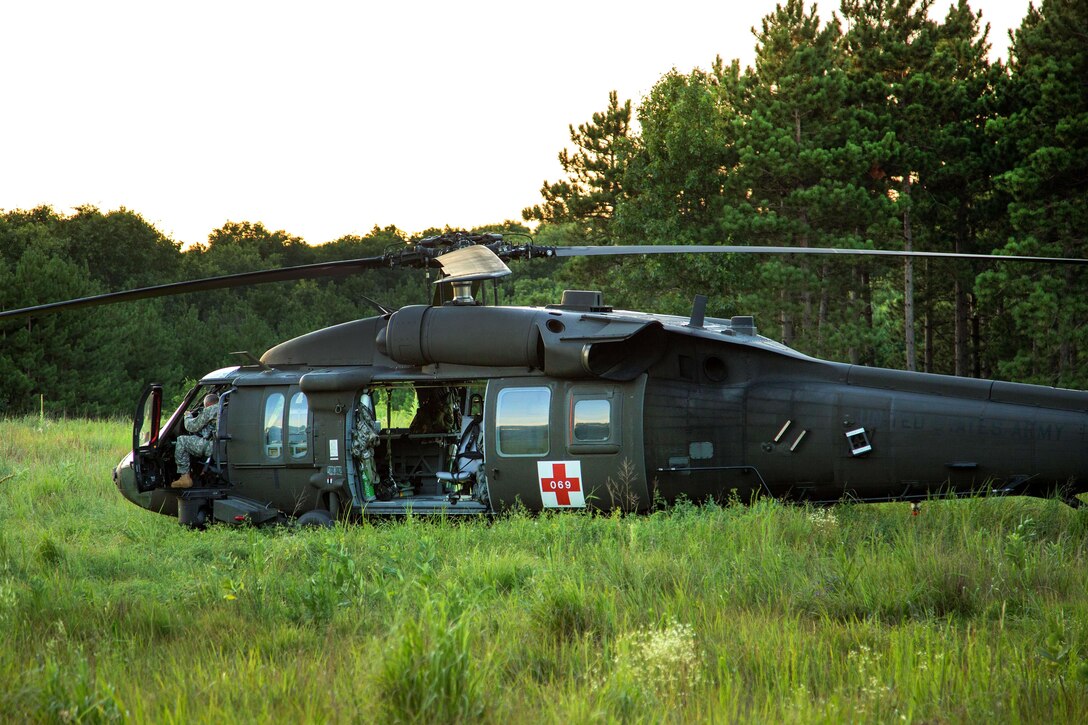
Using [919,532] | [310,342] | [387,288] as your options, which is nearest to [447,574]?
[919,532]

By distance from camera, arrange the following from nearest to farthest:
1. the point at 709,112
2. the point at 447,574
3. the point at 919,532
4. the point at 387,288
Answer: the point at 447,574 → the point at 919,532 → the point at 709,112 → the point at 387,288

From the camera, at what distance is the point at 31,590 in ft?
23.5

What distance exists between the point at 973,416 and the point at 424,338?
18.7 ft

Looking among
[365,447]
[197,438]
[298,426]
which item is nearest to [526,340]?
[365,447]

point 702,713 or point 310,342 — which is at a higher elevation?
point 310,342

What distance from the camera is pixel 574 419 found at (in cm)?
1049

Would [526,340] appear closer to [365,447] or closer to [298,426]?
[365,447]

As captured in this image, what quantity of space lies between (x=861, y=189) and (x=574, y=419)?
2491cm

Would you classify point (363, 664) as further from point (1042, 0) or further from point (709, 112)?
point (709, 112)

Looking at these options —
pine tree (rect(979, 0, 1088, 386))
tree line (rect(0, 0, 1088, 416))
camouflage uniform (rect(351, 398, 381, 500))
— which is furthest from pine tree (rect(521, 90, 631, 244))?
camouflage uniform (rect(351, 398, 381, 500))

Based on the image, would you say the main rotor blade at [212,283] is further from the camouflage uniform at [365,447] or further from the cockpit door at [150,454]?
the camouflage uniform at [365,447]

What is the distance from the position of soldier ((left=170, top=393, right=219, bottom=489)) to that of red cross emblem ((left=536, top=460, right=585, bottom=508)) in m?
4.28

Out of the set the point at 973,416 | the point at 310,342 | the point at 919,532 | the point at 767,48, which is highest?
the point at 767,48

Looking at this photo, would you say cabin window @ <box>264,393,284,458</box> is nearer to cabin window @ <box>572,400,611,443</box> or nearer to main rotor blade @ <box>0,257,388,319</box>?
main rotor blade @ <box>0,257,388,319</box>
